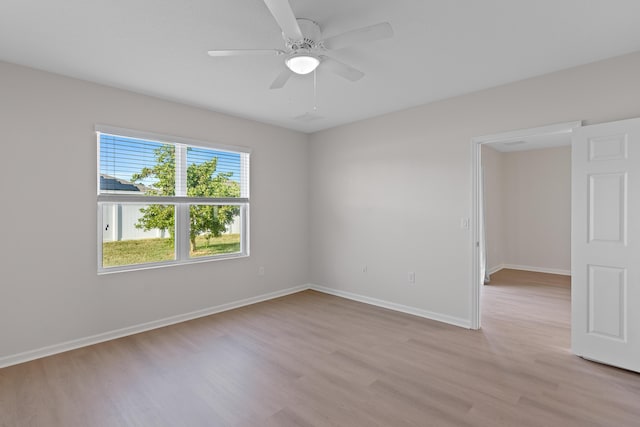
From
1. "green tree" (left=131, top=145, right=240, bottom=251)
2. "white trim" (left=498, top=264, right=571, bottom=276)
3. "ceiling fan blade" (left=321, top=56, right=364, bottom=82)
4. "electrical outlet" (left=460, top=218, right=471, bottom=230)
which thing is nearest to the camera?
"ceiling fan blade" (left=321, top=56, right=364, bottom=82)

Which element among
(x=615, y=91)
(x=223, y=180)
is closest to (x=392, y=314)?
(x=223, y=180)

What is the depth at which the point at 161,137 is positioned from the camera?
3.66m

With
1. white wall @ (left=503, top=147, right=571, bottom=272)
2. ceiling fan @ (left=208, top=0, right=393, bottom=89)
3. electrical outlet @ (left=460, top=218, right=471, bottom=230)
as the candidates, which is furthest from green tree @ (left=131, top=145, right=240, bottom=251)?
white wall @ (left=503, top=147, right=571, bottom=272)

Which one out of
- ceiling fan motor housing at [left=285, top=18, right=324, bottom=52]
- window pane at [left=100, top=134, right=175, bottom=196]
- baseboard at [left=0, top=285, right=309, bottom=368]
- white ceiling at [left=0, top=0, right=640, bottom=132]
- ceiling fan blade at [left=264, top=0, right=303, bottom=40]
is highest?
white ceiling at [left=0, top=0, right=640, bottom=132]

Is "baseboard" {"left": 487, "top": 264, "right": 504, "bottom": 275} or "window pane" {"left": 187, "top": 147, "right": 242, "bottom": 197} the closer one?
"window pane" {"left": 187, "top": 147, "right": 242, "bottom": 197}

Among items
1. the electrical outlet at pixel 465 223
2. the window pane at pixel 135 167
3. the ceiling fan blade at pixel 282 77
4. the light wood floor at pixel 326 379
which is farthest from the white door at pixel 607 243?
the window pane at pixel 135 167

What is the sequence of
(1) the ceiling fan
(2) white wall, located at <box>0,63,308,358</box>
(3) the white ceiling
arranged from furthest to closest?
(2) white wall, located at <box>0,63,308,358</box>, (3) the white ceiling, (1) the ceiling fan

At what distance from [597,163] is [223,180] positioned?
4015 millimetres

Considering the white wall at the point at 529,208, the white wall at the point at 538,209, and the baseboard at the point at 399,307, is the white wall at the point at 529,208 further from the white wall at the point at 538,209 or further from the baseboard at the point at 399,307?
the baseboard at the point at 399,307

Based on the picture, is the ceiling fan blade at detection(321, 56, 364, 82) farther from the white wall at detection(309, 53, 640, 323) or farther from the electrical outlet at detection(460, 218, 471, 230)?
the electrical outlet at detection(460, 218, 471, 230)

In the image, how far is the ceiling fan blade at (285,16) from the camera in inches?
61.2

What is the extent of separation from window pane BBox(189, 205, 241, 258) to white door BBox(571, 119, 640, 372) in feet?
12.6

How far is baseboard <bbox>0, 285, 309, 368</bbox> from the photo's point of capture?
2.79 meters

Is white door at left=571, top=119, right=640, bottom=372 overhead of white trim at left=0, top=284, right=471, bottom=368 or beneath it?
overhead
